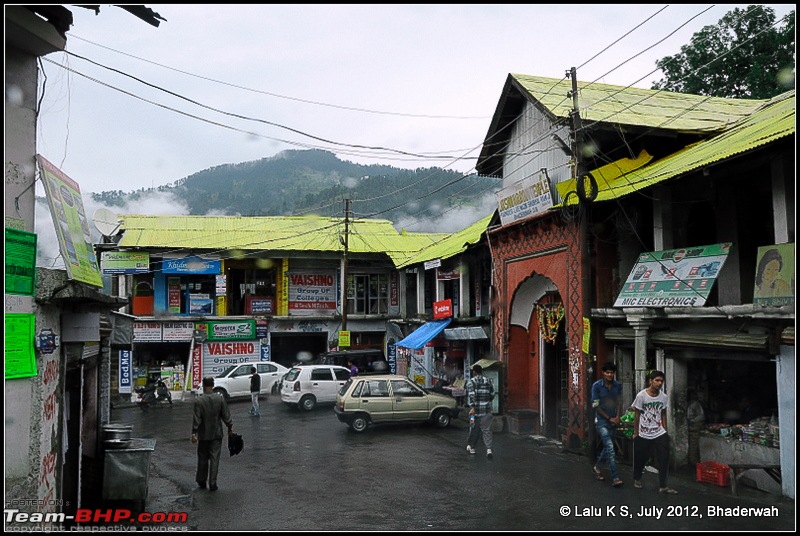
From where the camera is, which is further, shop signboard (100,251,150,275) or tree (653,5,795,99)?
shop signboard (100,251,150,275)

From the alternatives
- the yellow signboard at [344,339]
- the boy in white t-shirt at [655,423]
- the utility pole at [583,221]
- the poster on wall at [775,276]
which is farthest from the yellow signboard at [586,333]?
the yellow signboard at [344,339]

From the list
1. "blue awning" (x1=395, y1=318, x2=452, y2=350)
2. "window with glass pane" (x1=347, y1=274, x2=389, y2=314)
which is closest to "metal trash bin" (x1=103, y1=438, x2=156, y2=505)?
"blue awning" (x1=395, y1=318, x2=452, y2=350)

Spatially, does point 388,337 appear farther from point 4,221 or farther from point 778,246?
point 4,221

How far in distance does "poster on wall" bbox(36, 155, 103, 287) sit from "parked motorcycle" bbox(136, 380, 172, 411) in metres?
19.3

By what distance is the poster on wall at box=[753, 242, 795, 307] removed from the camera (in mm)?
10016

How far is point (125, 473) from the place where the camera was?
1003cm

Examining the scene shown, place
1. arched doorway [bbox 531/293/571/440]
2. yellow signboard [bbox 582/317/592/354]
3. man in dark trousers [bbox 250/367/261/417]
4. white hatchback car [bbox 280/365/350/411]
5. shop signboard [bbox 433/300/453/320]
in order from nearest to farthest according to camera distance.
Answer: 1. yellow signboard [bbox 582/317/592/354]
2. arched doorway [bbox 531/293/571/440]
3. man in dark trousers [bbox 250/367/261/417]
4. white hatchback car [bbox 280/365/350/411]
5. shop signboard [bbox 433/300/453/320]

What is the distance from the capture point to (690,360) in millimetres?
12688

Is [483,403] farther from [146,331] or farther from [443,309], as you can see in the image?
[146,331]

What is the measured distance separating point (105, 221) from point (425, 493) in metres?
25.4

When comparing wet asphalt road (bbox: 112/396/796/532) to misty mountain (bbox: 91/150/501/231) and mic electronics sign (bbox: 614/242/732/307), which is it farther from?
misty mountain (bbox: 91/150/501/231)

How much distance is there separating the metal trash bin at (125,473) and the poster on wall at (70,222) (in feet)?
9.49

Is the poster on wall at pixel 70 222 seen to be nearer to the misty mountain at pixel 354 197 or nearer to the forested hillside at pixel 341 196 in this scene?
the misty mountain at pixel 354 197

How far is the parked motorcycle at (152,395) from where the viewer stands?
26800 millimetres
